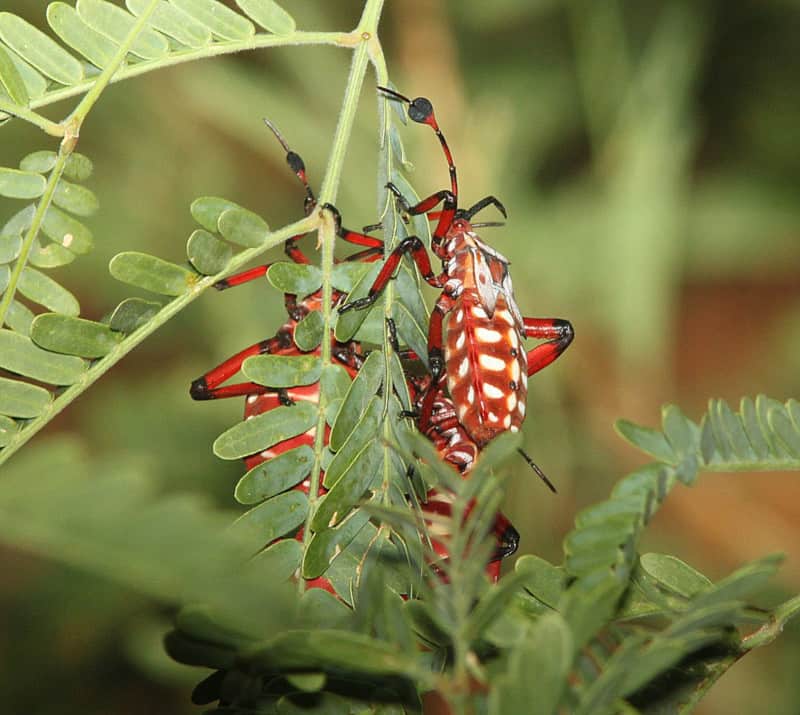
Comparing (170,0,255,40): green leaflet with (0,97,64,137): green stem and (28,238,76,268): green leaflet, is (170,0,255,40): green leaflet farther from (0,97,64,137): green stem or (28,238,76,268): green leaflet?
(28,238,76,268): green leaflet

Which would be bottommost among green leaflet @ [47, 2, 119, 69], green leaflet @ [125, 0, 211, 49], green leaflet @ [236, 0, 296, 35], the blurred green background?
the blurred green background

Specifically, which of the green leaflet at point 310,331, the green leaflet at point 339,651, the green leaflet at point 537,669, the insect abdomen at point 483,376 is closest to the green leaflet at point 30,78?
the green leaflet at point 310,331

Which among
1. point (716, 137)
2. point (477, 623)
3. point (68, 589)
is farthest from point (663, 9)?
point (477, 623)

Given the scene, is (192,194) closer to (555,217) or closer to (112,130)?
(112,130)

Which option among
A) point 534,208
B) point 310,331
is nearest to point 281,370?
point 310,331

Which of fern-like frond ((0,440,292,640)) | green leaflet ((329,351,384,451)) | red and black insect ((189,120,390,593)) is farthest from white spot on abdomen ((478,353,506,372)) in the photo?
fern-like frond ((0,440,292,640))

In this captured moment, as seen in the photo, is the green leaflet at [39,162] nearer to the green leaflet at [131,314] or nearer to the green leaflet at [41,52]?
the green leaflet at [41,52]
